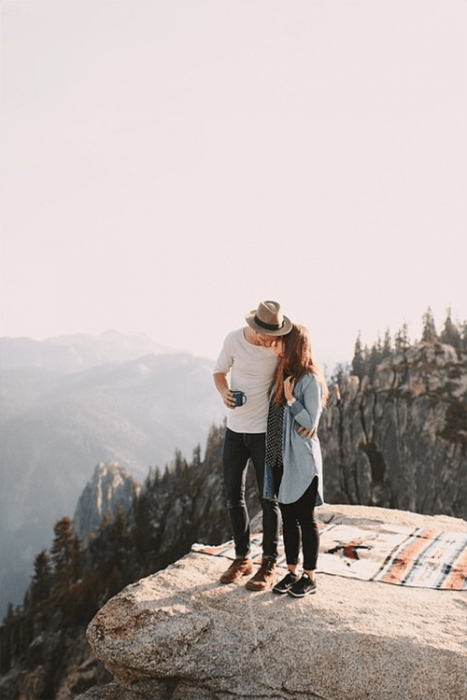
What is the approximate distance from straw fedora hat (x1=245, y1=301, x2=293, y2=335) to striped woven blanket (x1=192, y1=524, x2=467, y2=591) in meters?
4.49

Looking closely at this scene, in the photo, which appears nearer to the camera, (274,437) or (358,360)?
(274,437)

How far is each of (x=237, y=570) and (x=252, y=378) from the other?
3293 mm

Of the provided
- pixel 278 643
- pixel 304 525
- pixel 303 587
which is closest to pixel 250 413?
pixel 304 525

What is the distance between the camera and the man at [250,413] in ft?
25.9

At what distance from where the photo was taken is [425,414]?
85.1 metres

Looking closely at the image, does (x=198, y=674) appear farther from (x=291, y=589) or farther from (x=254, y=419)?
(x=254, y=419)

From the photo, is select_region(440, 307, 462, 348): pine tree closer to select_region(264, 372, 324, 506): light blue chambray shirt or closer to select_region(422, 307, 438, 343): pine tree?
select_region(422, 307, 438, 343): pine tree

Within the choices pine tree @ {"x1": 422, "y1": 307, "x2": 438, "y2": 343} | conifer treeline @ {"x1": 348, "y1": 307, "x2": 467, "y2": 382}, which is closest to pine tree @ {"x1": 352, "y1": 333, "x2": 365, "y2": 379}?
conifer treeline @ {"x1": 348, "y1": 307, "x2": 467, "y2": 382}

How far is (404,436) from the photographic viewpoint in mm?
86375

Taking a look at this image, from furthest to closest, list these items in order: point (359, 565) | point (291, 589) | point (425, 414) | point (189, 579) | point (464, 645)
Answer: point (425, 414) → point (359, 565) → point (189, 579) → point (291, 589) → point (464, 645)

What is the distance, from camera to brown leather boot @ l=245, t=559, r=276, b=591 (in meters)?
7.92

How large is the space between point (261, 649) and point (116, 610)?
2.25 metres

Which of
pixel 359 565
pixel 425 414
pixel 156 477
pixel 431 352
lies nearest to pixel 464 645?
pixel 359 565

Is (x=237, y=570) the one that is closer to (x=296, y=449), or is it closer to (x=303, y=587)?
(x=303, y=587)
